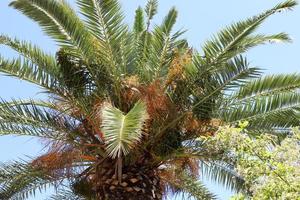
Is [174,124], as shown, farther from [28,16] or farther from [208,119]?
[28,16]

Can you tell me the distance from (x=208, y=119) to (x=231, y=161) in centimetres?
90

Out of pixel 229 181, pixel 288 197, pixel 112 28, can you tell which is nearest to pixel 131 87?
pixel 112 28

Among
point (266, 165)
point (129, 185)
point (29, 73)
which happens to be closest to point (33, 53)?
point (29, 73)

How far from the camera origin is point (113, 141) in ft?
32.7

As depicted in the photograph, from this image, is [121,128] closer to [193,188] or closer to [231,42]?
[231,42]

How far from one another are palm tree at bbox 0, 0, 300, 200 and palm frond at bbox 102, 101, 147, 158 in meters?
0.75

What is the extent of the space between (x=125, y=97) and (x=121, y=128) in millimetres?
2076

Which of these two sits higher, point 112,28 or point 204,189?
point 112,28

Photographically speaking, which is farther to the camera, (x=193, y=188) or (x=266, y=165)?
(x=193, y=188)

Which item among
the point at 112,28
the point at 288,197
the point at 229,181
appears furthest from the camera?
the point at 229,181

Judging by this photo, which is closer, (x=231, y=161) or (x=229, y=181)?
(x=231, y=161)

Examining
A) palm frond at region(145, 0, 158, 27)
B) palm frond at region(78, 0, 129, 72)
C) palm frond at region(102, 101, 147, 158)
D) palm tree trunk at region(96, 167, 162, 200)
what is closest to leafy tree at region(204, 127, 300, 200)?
palm frond at region(102, 101, 147, 158)

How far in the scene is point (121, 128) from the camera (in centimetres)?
1018

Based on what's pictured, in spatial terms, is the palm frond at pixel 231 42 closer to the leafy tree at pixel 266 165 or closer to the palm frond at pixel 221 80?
the palm frond at pixel 221 80
